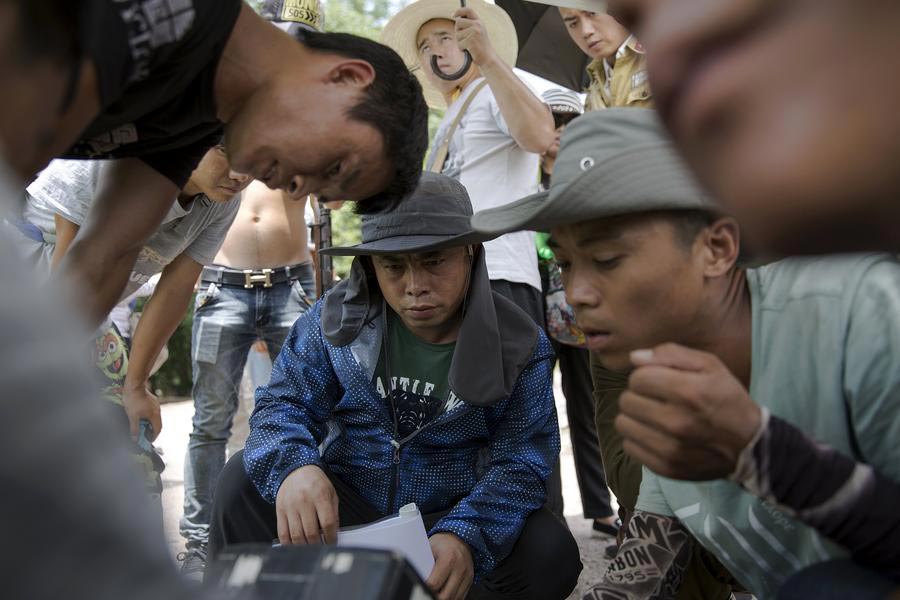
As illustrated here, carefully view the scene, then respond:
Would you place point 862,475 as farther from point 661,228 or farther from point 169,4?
point 169,4

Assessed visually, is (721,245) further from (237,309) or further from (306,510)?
(237,309)

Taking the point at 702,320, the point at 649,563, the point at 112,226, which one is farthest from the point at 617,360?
the point at 112,226

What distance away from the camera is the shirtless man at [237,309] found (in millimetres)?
4105

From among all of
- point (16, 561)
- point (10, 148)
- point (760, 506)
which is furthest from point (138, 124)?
point (760, 506)

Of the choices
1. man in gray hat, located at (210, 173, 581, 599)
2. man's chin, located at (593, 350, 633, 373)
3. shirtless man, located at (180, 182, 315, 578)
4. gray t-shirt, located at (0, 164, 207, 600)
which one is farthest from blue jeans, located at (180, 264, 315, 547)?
gray t-shirt, located at (0, 164, 207, 600)

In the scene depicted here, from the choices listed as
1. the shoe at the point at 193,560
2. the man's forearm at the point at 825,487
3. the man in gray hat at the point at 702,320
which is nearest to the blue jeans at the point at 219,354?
the shoe at the point at 193,560

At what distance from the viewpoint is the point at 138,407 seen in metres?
3.45

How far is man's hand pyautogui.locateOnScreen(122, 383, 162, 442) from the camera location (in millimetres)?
3428

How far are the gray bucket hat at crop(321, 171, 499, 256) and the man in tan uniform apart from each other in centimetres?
88

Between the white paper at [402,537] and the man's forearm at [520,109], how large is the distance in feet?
5.51

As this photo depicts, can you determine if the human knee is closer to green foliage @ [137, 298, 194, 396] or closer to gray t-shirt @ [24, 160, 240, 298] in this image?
gray t-shirt @ [24, 160, 240, 298]

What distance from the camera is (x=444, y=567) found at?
2357 millimetres

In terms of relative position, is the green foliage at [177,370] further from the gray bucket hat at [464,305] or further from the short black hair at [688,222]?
the short black hair at [688,222]

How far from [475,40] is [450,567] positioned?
1.97 metres
